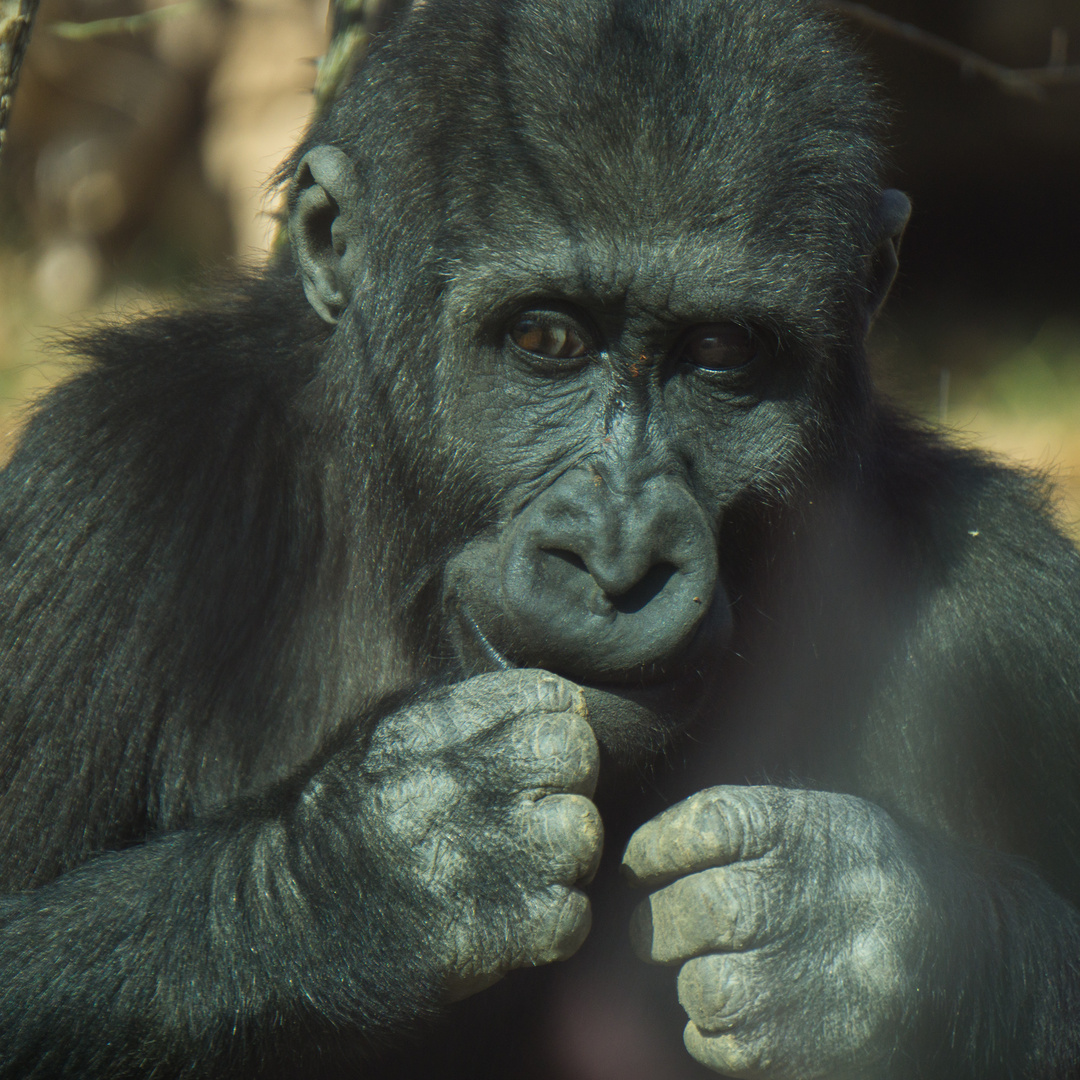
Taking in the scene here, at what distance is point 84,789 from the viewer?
→ 147 inches

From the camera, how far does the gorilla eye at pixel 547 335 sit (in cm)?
354

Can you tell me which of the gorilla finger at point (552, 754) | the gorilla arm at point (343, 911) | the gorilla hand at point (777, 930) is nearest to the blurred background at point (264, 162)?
the gorilla hand at point (777, 930)

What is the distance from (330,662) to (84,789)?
74cm

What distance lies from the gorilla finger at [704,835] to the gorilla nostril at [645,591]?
501 mm

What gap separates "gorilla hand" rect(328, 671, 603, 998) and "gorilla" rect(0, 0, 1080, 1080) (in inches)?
0.4

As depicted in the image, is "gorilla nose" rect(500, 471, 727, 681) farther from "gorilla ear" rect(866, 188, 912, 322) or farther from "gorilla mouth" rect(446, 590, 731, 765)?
"gorilla ear" rect(866, 188, 912, 322)

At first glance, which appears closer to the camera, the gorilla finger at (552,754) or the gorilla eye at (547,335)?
the gorilla finger at (552,754)

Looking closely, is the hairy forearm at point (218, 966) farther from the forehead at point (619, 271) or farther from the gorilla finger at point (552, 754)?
the forehead at point (619, 271)

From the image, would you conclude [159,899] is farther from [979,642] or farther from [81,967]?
[979,642]

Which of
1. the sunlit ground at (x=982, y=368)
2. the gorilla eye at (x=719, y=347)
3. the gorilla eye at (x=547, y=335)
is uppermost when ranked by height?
the gorilla eye at (x=547, y=335)

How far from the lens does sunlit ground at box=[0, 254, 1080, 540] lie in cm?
941

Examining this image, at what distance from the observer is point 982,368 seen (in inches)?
430

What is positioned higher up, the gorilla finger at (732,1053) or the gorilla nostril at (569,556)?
the gorilla nostril at (569,556)

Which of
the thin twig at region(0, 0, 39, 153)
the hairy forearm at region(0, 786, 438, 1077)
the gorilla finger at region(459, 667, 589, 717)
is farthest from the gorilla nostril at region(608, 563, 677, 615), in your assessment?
the thin twig at region(0, 0, 39, 153)
